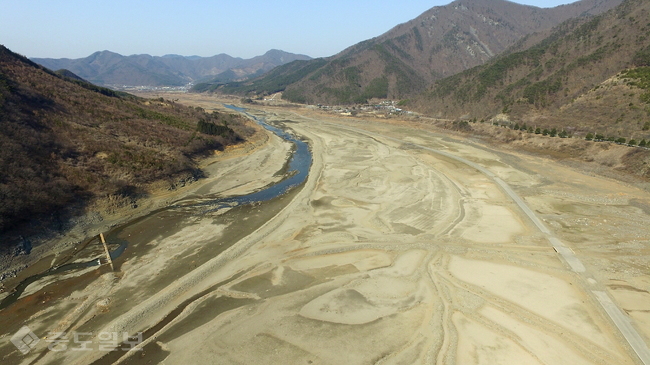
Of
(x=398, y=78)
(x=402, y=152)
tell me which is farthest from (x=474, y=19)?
(x=402, y=152)

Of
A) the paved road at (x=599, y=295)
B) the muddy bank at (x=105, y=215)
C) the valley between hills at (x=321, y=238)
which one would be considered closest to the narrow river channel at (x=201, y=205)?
the valley between hills at (x=321, y=238)

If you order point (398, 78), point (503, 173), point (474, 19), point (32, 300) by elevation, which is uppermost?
point (474, 19)

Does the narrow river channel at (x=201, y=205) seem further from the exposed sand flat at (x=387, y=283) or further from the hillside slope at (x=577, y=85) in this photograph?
the hillside slope at (x=577, y=85)

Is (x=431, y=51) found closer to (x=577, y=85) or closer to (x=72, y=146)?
(x=577, y=85)

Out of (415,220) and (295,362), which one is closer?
(295,362)

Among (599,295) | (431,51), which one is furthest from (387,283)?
(431,51)

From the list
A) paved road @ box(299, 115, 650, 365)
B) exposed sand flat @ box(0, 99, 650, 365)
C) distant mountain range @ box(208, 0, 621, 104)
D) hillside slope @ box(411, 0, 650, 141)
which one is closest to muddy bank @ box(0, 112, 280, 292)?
exposed sand flat @ box(0, 99, 650, 365)

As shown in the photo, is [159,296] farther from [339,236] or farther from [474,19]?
[474,19]
